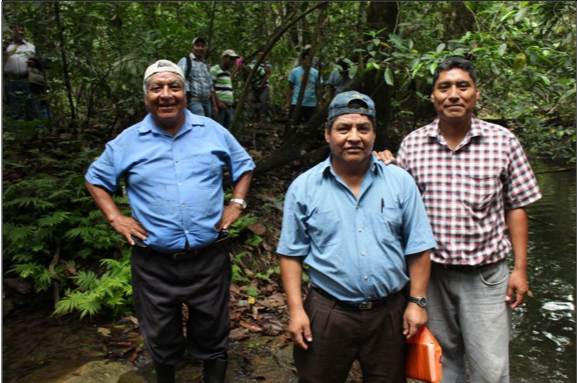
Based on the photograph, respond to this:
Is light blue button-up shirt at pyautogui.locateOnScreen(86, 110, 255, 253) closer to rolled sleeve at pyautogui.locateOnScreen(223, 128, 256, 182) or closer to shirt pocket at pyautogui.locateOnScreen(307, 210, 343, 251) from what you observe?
rolled sleeve at pyautogui.locateOnScreen(223, 128, 256, 182)

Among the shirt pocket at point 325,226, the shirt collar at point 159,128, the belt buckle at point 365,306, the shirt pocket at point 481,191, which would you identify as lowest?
the belt buckle at point 365,306

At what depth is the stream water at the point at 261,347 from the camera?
388 centimetres

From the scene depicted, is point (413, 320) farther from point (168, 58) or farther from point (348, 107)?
point (168, 58)

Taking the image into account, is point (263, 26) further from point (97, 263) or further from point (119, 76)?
point (97, 263)

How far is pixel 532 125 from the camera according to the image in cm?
828

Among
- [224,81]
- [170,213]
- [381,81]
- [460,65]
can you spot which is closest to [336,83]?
[381,81]

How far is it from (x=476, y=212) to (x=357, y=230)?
0.74m

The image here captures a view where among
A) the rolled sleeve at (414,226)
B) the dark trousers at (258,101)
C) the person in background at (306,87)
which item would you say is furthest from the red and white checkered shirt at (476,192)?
the dark trousers at (258,101)

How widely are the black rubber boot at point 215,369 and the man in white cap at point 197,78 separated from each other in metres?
4.65

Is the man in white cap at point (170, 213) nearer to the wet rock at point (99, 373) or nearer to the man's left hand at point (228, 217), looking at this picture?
the man's left hand at point (228, 217)

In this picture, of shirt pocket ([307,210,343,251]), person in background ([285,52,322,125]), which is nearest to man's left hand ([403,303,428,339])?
shirt pocket ([307,210,343,251])

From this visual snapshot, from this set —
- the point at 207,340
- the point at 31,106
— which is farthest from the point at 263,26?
the point at 207,340

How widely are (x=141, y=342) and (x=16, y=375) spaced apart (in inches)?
38.1

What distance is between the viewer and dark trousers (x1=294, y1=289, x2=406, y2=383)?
253 cm
